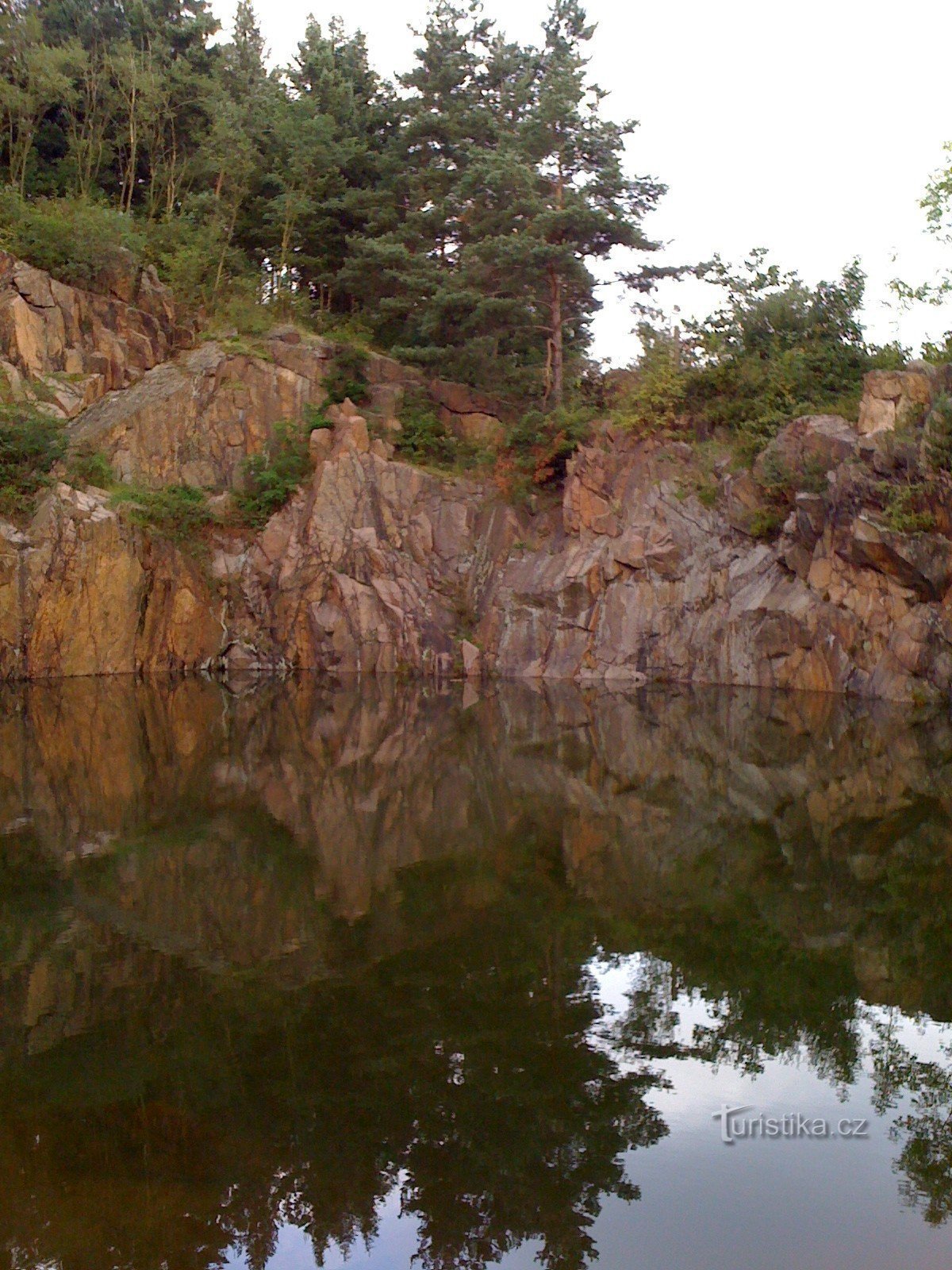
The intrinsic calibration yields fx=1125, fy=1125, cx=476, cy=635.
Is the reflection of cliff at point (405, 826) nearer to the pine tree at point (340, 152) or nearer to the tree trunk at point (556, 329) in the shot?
the tree trunk at point (556, 329)

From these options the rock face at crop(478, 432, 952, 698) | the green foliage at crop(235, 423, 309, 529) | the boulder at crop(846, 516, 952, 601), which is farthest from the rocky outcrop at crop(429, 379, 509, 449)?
the boulder at crop(846, 516, 952, 601)

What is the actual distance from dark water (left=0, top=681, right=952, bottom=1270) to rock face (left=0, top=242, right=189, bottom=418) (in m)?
18.4

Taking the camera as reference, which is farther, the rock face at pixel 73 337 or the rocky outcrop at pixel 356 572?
the rock face at pixel 73 337

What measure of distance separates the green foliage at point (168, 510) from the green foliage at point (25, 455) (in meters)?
1.56

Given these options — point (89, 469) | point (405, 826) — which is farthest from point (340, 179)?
point (405, 826)

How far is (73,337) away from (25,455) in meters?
5.08

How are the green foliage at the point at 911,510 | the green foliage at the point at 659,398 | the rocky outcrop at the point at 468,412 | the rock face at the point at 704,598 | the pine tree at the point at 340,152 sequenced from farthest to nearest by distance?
the pine tree at the point at 340,152 < the rocky outcrop at the point at 468,412 < the green foliage at the point at 659,398 < the rock face at the point at 704,598 < the green foliage at the point at 911,510

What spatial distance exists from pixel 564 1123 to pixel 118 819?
5951 millimetres

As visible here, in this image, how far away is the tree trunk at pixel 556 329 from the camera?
28.3 meters

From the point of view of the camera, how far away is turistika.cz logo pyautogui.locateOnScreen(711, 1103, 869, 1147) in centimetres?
402

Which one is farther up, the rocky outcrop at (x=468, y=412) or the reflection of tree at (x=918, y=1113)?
the rocky outcrop at (x=468, y=412)

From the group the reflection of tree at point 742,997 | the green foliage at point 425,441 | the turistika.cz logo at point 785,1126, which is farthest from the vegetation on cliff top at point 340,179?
the turistika.cz logo at point 785,1126

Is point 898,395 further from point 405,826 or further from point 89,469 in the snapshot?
point 89,469

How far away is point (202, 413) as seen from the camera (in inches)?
1076
